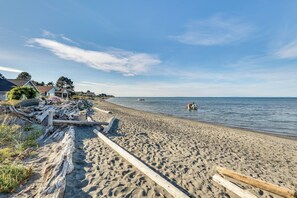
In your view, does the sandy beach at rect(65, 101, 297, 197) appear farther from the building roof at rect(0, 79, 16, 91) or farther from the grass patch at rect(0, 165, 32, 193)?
the building roof at rect(0, 79, 16, 91)

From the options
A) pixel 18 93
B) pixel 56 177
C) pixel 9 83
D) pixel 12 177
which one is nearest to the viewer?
pixel 56 177

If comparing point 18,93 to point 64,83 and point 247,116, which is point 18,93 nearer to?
point 247,116

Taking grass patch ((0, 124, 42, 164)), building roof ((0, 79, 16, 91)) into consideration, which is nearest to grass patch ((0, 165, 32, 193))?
grass patch ((0, 124, 42, 164))

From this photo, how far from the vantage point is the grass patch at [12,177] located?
3.96 metres

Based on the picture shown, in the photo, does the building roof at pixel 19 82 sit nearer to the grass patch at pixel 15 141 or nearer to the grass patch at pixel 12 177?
the grass patch at pixel 15 141

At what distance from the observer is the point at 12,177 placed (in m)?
4.30

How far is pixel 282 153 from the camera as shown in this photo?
8688mm

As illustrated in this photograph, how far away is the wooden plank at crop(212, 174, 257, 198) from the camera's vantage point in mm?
3882

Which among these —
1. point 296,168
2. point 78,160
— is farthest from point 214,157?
point 78,160

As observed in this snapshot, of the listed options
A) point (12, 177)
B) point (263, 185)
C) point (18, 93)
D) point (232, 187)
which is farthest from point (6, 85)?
point (263, 185)

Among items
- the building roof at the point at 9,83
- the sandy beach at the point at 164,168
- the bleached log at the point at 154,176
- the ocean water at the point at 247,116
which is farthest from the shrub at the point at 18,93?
the ocean water at the point at 247,116

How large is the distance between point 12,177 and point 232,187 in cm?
615

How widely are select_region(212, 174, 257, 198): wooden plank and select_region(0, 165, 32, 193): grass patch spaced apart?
5.64 metres

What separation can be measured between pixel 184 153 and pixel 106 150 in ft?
11.7
